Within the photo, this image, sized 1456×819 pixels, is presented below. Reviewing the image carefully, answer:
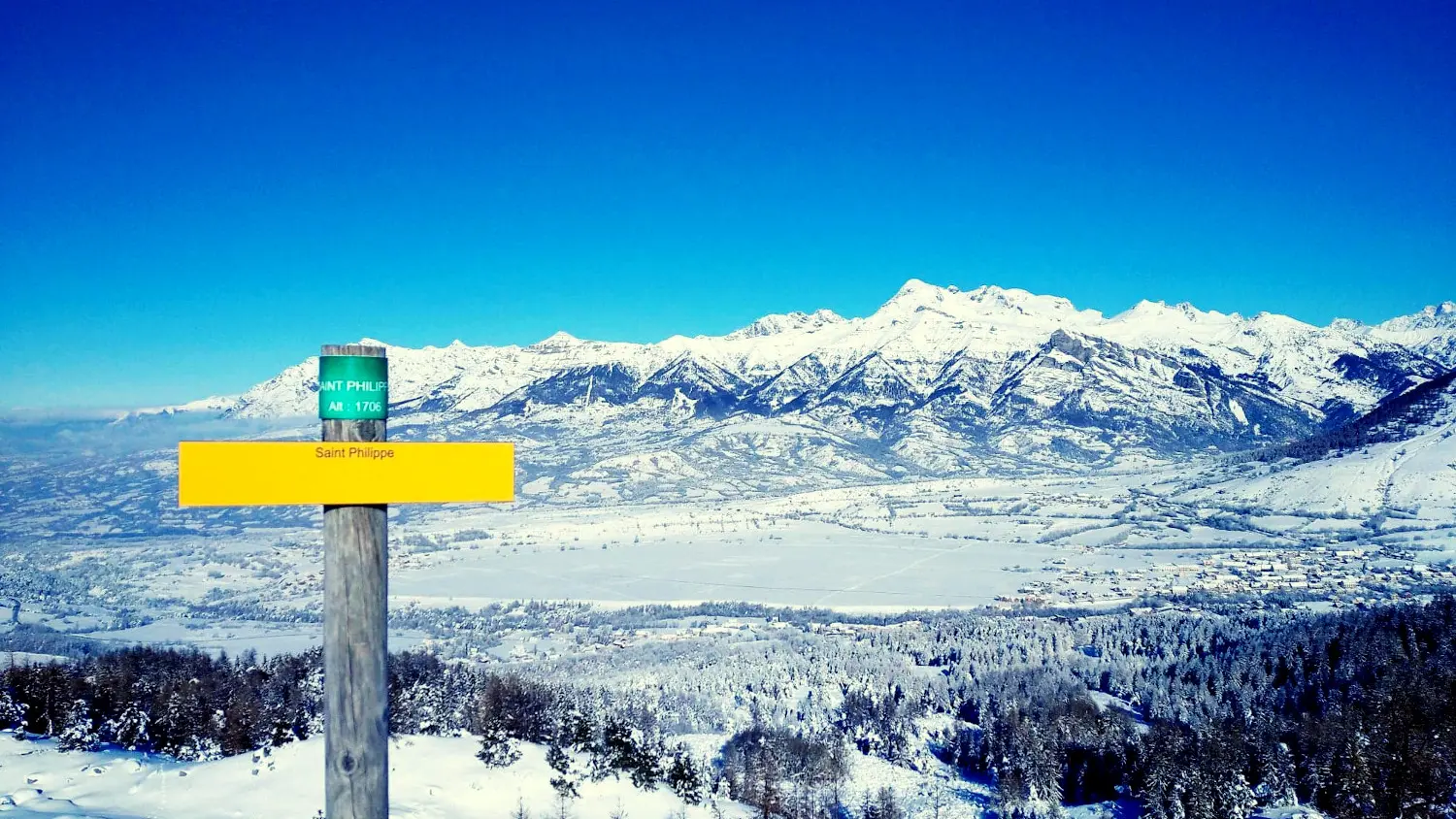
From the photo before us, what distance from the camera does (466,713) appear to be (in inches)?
1426

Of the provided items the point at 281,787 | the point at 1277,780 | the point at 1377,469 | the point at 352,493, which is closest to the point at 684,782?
the point at 281,787

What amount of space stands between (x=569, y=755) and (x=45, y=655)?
53111 millimetres

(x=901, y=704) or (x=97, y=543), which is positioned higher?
(x=97, y=543)

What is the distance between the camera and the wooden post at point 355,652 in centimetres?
342

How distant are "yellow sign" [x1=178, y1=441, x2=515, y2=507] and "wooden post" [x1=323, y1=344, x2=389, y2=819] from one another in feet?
0.27

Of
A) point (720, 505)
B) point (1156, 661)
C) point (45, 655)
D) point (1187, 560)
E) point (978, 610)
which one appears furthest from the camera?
point (720, 505)

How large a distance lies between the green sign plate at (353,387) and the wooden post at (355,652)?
36 millimetres

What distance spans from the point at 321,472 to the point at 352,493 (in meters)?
0.14

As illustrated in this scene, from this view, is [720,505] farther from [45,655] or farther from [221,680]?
[221,680]

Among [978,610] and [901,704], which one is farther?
[978,610]

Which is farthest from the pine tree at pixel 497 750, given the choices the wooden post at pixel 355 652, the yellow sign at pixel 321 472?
the yellow sign at pixel 321 472

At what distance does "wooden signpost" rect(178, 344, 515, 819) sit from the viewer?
3.34 metres

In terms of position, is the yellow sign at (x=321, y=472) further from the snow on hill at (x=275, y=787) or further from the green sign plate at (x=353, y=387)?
the snow on hill at (x=275, y=787)

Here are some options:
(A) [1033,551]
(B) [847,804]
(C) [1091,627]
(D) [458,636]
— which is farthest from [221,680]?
(A) [1033,551]
